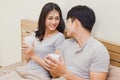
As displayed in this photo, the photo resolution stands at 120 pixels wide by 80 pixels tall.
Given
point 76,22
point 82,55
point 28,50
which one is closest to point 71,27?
point 76,22

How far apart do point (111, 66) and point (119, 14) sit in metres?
0.39

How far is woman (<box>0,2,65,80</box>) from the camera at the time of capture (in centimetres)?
208

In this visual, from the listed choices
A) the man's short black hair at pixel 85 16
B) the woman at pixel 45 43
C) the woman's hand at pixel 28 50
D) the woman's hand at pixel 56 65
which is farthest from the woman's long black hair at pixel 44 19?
the woman's hand at pixel 56 65

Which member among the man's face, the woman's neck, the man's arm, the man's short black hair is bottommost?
the man's arm

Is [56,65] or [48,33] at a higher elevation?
[48,33]

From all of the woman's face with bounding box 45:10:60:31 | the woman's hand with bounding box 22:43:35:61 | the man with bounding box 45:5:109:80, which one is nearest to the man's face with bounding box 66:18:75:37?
the man with bounding box 45:5:109:80

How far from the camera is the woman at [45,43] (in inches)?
81.7

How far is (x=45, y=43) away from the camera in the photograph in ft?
6.97

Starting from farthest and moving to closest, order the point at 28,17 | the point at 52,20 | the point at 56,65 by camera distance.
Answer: the point at 28,17 → the point at 52,20 → the point at 56,65

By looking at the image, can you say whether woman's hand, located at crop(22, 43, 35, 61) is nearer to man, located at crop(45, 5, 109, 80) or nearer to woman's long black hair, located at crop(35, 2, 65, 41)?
woman's long black hair, located at crop(35, 2, 65, 41)

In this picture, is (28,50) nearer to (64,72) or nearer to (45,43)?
(45,43)

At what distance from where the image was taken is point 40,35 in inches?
87.4

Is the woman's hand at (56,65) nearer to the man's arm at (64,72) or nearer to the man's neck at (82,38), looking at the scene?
the man's arm at (64,72)

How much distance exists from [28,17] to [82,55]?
3.54 feet
